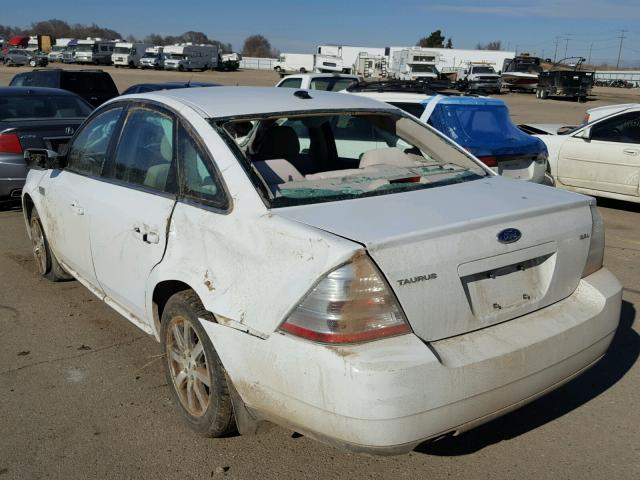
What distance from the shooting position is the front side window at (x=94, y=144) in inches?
167

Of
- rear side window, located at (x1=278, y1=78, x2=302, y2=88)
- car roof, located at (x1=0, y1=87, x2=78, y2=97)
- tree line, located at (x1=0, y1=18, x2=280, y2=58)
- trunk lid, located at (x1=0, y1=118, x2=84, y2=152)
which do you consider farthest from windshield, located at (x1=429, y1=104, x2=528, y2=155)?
tree line, located at (x1=0, y1=18, x2=280, y2=58)

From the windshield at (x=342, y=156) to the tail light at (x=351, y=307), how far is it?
590mm

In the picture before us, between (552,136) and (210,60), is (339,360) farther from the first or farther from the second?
(210,60)

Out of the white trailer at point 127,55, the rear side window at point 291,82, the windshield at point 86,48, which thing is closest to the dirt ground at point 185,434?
the rear side window at point 291,82

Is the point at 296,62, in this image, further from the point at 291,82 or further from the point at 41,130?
the point at 41,130

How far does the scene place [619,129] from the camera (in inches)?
355

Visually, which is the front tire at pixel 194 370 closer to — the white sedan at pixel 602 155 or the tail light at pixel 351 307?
the tail light at pixel 351 307

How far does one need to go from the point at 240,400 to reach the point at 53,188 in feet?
8.92

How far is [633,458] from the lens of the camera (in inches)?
123

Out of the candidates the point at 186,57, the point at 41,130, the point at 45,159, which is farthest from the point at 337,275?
the point at 186,57

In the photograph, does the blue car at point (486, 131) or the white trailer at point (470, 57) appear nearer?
the blue car at point (486, 131)

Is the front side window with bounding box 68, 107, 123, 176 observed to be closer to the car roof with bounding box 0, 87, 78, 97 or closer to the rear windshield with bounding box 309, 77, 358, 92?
the car roof with bounding box 0, 87, 78, 97

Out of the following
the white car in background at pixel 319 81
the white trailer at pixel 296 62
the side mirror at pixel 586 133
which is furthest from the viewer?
the white trailer at pixel 296 62

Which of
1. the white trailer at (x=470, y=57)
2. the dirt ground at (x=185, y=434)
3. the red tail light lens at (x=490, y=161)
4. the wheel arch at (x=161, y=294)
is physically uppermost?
the white trailer at (x=470, y=57)
